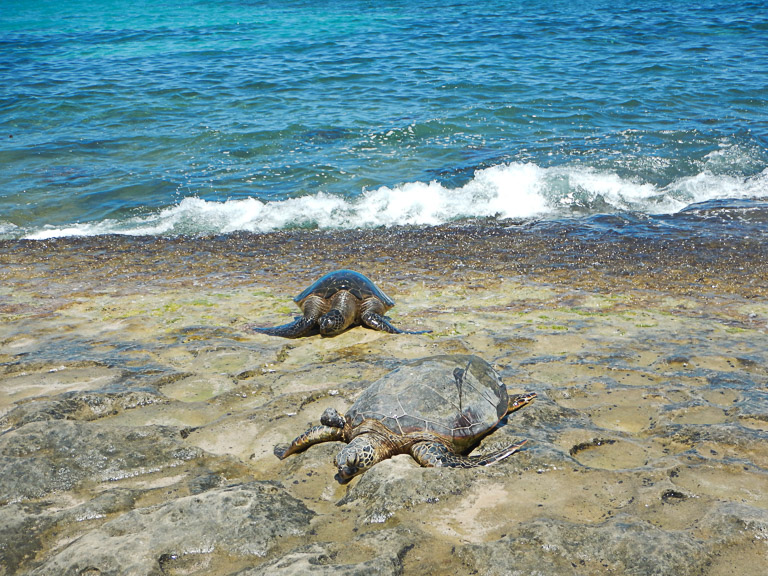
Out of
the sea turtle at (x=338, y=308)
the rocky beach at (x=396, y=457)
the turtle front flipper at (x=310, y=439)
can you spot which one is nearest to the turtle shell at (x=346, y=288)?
the sea turtle at (x=338, y=308)

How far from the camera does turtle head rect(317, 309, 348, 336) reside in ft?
18.8

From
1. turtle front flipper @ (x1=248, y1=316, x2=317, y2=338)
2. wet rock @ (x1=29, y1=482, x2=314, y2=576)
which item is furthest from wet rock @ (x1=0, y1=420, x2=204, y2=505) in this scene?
turtle front flipper @ (x1=248, y1=316, x2=317, y2=338)

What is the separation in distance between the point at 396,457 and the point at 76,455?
1.76m

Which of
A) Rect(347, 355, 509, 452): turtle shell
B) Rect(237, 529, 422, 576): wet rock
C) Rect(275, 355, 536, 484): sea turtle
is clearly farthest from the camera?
Rect(347, 355, 509, 452): turtle shell

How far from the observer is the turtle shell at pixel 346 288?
621cm

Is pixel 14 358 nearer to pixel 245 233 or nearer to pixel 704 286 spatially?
pixel 245 233

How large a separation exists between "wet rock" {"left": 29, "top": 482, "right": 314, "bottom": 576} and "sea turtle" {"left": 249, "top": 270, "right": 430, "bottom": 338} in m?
2.75

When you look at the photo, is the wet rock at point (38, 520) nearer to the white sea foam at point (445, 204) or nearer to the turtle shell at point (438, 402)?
the turtle shell at point (438, 402)

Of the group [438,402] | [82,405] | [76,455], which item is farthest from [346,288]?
[76,455]

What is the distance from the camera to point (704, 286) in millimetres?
7062

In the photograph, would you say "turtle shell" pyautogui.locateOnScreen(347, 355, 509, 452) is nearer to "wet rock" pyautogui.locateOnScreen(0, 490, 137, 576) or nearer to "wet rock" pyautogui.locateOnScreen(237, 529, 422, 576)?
"wet rock" pyautogui.locateOnScreen(237, 529, 422, 576)

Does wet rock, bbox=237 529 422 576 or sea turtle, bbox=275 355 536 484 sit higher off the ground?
wet rock, bbox=237 529 422 576

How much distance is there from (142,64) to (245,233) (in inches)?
528

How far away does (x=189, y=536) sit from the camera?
2.76 metres
